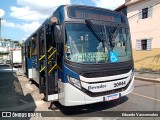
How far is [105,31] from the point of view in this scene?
6.26 meters

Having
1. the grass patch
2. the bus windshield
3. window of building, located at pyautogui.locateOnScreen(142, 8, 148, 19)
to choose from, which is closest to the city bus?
the bus windshield

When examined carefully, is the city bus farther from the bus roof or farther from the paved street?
the paved street

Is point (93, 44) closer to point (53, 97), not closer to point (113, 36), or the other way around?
point (113, 36)

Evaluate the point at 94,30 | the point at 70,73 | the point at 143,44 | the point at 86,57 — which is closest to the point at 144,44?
the point at 143,44

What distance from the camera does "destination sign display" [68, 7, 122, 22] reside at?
5949 millimetres

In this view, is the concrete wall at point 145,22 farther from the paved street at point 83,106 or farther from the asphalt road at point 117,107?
the asphalt road at point 117,107

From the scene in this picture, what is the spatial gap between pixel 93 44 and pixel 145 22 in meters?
15.0

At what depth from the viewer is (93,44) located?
6.00m

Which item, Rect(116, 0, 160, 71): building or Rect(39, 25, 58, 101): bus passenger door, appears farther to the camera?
Rect(116, 0, 160, 71): building

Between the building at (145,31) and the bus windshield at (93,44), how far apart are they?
506 inches

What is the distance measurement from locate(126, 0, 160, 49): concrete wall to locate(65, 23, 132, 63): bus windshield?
1289 centimetres

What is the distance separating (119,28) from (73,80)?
96.2 inches

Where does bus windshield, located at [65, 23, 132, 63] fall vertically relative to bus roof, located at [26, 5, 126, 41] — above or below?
below

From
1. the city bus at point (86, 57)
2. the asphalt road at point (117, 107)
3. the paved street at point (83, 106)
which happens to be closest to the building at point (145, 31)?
the paved street at point (83, 106)
